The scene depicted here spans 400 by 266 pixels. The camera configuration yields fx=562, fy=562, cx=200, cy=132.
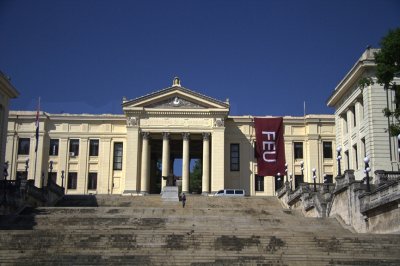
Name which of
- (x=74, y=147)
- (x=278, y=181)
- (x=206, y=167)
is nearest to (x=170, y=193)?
(x=206, y=167)

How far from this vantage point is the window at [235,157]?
64062mm

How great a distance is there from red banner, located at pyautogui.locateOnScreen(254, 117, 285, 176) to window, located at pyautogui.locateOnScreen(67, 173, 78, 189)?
2065 centimetres

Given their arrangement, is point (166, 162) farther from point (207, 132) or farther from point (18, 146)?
point (18, 146)

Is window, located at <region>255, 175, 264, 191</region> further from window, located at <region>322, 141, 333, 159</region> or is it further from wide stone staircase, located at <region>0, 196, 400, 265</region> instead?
wide stone staircase, located at <region>0, 196, 400, 265</region>

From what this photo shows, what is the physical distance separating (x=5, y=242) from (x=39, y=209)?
42.6 feet

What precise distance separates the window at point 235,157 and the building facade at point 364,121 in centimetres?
1607

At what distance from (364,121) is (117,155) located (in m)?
30.4

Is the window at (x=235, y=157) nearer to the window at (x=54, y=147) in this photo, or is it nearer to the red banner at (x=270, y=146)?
the red banner at (x=270, y=146)

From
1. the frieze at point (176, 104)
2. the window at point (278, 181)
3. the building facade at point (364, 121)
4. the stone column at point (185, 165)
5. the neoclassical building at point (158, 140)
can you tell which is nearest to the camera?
the building facade at point (364, 121)

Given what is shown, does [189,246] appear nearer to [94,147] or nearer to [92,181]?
[92,181]

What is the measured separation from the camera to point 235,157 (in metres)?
64.2

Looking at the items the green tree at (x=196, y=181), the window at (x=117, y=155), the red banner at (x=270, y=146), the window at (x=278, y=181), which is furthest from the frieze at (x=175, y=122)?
the green tree at (x=196, y=181)

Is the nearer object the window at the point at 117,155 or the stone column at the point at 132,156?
the stone column at the point at 132,156

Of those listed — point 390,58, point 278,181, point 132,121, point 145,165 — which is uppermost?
point 132,121
